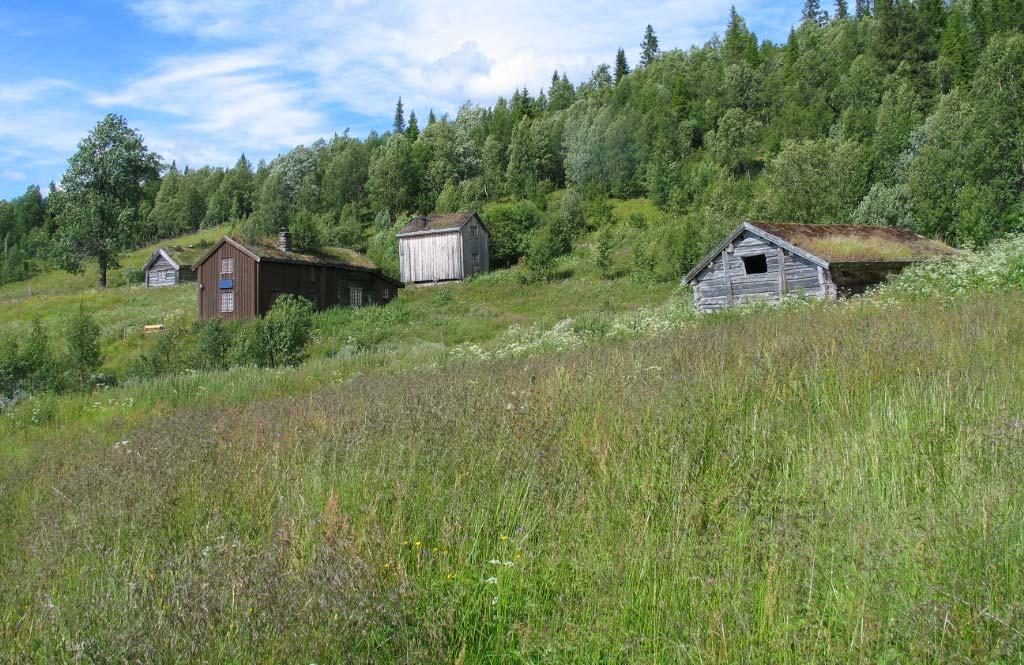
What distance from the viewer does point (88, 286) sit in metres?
64.1

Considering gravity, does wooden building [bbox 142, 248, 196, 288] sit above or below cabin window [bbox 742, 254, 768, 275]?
above

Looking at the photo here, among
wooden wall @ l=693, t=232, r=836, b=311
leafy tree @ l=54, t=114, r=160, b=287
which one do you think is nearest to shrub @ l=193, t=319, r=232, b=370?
wooden wall @ l=693, t=232, r=836, b=311

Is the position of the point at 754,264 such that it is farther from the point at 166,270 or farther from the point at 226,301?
the point at 166,270

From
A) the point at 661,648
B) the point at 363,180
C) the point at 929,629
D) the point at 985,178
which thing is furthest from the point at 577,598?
the point at 363,180

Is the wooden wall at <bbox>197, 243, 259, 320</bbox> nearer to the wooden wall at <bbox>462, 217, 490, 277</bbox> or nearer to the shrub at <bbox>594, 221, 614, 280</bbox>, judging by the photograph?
the wooden wall at <bbox>462, 217, 490, 277</bbox>

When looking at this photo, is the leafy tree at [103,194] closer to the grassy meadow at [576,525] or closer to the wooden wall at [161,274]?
the wooden wall at [161,274]

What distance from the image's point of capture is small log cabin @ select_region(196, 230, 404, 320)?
36.4m

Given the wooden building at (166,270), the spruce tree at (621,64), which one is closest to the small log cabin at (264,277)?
the wooden building at (166,270)

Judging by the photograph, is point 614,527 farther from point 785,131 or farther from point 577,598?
point 785,131

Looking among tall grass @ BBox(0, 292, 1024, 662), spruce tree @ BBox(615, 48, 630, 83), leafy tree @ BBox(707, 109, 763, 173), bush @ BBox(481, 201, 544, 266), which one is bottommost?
tall grass @ BBox(0, 292, 1024, 662)

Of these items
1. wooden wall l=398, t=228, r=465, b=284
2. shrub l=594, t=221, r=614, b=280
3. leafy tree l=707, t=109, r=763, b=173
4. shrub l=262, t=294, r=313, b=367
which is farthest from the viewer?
leafy tree l=707, t=109, r=763, b=173

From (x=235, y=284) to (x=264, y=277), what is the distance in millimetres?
1778

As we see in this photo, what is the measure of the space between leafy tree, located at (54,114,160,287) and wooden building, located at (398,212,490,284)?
2506cm

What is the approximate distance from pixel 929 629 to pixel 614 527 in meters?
1.35
